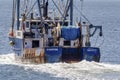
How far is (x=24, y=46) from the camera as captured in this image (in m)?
63.1

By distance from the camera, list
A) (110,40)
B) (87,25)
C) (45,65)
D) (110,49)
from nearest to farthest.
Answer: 1. (45,65)
2. (87,25)
3. (110,49)
4. (110,40)

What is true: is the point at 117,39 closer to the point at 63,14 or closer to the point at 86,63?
the point at 63,14

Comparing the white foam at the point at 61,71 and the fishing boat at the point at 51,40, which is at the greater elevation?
the fishing boat at the point at 51,40

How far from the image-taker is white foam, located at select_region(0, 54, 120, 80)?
52881 mm

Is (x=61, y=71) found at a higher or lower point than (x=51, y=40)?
lower

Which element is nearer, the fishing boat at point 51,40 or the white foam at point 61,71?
the white foam at point 61,71

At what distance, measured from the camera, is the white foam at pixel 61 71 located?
52.9 metres

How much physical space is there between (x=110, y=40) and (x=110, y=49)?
11.5m

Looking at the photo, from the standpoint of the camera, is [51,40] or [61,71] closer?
[61,71]

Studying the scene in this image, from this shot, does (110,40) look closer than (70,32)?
No

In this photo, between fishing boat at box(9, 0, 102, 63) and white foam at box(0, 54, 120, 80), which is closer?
white foam at box(0, 54, 120, 80)

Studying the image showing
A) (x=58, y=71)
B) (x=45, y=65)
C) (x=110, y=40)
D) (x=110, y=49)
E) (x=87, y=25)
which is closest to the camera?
(x=58, y=71)

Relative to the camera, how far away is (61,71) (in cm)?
5559

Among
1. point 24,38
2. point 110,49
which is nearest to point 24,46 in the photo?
point 24,38
